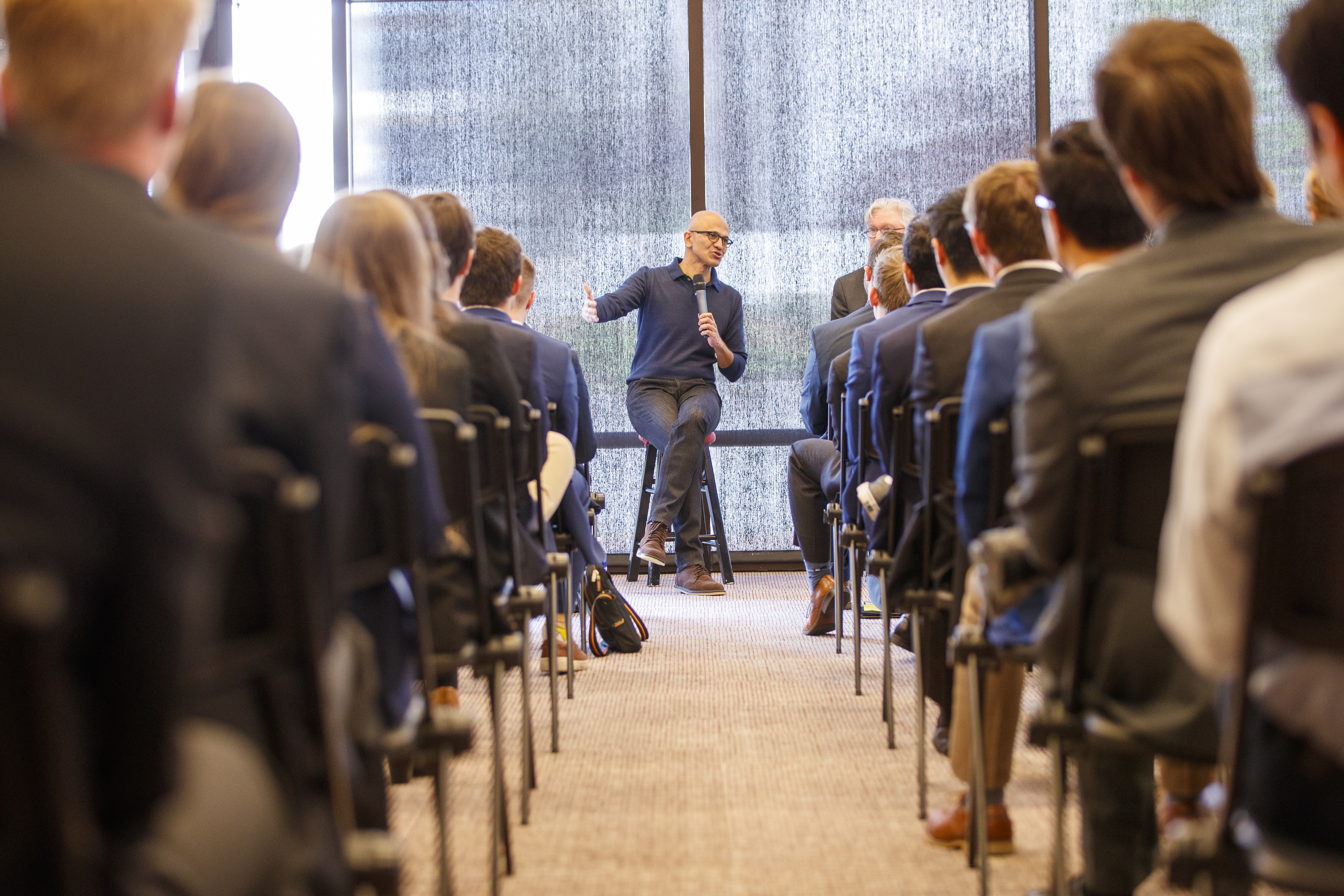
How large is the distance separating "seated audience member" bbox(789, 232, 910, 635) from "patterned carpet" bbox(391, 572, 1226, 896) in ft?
1.11

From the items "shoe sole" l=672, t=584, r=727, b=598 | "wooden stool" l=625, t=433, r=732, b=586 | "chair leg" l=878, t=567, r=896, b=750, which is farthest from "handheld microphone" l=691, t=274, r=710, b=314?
"chair leg" l=878, t=567, r=896, b=750

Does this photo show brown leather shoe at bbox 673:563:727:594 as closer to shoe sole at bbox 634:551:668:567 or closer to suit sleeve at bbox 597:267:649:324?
shoe sole at bbox 634:551:668:567

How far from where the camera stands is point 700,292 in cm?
554

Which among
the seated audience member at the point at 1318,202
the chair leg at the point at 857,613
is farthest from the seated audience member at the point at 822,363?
the seated audience member at the point at 1318,202

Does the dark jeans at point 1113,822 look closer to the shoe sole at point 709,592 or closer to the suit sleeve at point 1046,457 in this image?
the suit sleeve at point 1046,457

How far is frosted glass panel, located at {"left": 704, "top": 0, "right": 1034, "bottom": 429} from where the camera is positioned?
602 centimetres

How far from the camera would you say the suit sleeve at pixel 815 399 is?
4133 millimetres

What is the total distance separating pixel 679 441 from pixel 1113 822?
380 centimetres

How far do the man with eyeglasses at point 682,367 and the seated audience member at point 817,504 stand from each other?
2.38ft

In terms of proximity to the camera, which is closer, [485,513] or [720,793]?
[485,513]

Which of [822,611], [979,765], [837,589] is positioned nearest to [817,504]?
[822,611]

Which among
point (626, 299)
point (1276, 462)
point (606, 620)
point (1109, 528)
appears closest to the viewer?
point (1276, 462)

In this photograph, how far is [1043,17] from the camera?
5.94 metres

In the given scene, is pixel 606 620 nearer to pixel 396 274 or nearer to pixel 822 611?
pixel 822 611
